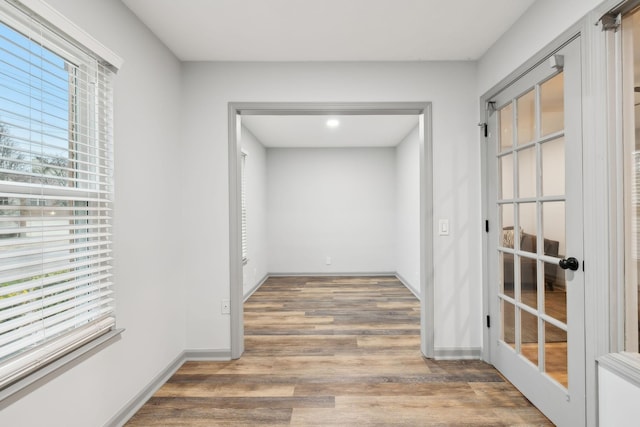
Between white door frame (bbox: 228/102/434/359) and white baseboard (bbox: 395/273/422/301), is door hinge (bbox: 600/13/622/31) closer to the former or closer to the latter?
white door frame (bbox: 228/102/434/359)

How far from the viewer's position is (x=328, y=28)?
2260 millimetres

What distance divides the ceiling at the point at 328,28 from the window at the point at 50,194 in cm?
70

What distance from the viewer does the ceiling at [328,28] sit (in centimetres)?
203

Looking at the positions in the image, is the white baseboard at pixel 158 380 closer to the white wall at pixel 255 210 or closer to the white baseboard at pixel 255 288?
the white wall at pixel 255 210

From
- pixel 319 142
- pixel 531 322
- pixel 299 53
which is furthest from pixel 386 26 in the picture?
pixel 319 142

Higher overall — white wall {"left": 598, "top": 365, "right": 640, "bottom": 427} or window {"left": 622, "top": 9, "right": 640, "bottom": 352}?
window {"left": 622, "top": 9, "right": 640, "bottom": 352}

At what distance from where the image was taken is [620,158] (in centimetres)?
147

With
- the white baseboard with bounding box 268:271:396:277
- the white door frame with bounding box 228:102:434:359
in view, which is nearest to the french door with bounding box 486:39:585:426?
the white door frame with bounding box 228:102:434:359

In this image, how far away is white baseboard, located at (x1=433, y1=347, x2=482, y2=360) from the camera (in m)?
2.73

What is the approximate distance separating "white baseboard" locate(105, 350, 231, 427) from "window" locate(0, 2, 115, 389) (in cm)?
53

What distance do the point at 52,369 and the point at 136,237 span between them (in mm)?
846

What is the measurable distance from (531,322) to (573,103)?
1309 millimetres

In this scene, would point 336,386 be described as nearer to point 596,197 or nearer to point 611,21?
point 596,197

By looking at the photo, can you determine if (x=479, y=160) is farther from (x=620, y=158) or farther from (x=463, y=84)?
(x=620, y=158)
